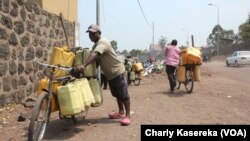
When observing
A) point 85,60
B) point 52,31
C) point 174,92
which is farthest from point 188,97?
point 85,60

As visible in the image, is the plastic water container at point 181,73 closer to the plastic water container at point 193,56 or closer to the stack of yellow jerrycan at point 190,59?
the stack of yellow jerrycan at point 190,59

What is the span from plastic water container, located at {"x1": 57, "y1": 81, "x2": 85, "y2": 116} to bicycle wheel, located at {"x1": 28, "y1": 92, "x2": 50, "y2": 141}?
244mm

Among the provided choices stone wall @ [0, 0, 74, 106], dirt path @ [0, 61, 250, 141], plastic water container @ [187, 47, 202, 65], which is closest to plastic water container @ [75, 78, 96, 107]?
dirt path @ [0, 61, 250, 141]

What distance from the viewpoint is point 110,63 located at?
744 cm

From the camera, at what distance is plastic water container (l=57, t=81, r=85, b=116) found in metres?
6.51

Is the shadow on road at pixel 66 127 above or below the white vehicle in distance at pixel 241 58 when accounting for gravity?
below

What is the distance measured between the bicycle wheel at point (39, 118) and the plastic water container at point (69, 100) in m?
0.24

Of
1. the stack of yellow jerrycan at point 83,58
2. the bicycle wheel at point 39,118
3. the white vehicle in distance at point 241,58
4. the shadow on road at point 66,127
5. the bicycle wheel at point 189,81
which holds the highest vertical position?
the white vehicle in distance at point 241,58

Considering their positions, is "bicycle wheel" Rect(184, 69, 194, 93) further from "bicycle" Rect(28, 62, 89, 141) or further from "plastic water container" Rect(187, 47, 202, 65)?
"bicycle" Rect(28, 62, 89, 141)

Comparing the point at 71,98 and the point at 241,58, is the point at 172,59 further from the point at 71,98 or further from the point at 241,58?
the point at 241,58

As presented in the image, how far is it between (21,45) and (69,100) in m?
3.82

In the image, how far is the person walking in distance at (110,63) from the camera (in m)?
7.06

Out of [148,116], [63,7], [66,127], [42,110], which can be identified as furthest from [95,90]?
[63,7]

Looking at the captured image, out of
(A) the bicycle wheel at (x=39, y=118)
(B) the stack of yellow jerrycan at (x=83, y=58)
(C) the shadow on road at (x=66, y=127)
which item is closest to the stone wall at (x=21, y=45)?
(C) the shadow on road at (x=66, y=127)
